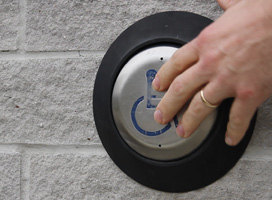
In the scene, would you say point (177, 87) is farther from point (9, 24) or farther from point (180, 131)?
point (9, 24)

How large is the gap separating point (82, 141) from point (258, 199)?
40cm

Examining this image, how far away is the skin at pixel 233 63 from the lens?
41 cm

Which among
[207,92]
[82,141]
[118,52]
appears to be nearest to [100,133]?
[82,141]

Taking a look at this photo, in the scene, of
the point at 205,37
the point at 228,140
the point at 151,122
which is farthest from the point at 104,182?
the point at 205,37

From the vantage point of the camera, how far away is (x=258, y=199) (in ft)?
2.11

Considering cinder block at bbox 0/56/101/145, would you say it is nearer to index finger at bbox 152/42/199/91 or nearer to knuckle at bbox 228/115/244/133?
index finger at bbox 152/42/199/91

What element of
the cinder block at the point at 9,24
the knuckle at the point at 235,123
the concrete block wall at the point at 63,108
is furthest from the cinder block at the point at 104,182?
the cinder block at the point at 9,24

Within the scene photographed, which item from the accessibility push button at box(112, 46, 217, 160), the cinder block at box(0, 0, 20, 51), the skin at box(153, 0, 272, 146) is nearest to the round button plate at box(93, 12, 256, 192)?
the accessibility push button at box(112, 46, 217, 160)

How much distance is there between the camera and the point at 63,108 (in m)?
0.71

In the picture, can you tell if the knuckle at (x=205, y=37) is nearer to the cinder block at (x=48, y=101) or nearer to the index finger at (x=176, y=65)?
the index finger at (x=176, y=65)

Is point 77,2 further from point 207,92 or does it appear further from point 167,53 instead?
point 207,92

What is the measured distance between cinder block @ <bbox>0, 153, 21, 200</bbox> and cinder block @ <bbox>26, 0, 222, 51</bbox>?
262 millimetres

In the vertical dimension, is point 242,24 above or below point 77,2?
above

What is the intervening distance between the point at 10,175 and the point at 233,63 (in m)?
0.58
